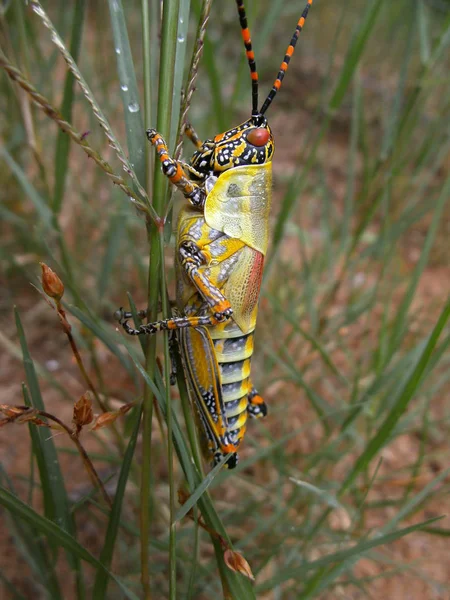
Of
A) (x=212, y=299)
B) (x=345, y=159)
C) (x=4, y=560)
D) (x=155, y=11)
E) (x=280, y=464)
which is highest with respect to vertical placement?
(x=155, y=11)

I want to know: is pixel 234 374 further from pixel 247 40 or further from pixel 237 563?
pixel 247 40

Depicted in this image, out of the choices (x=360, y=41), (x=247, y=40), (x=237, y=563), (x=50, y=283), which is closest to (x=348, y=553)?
(x=237, y=563)

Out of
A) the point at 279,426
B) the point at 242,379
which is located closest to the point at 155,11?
the point at 242,379

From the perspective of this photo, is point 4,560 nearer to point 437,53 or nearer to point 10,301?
point 10,301

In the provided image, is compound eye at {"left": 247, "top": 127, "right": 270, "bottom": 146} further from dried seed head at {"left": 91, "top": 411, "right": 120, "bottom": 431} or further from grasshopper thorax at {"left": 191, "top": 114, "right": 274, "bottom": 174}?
dried seed head at {"left": 91, "top": 411, "right": 120, "bottom": 431}

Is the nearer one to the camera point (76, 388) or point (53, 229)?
point (53, 229)

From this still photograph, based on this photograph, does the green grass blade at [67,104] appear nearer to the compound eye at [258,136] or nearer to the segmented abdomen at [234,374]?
the compound eye at [258,136]

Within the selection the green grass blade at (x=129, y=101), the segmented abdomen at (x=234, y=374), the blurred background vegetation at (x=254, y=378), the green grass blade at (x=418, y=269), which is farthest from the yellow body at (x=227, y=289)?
the green grass blade at (x=418, y=269)
